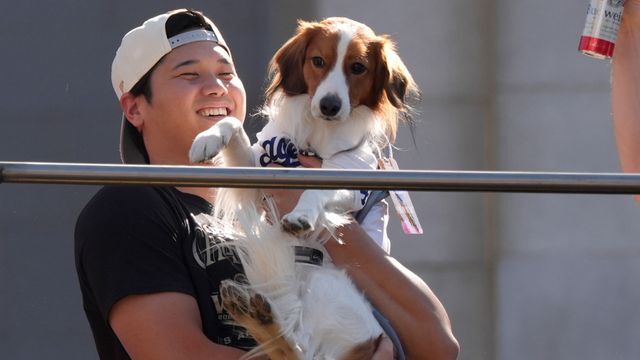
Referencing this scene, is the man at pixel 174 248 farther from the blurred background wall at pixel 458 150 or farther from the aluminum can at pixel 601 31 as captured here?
the blurred background wall at pixel 458 150

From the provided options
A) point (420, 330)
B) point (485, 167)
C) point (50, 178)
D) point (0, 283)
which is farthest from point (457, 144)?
point (50, 178)

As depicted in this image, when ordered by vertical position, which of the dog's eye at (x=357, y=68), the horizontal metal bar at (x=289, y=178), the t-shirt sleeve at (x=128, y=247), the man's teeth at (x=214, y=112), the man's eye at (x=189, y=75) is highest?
the horizontal metal bar at (x=289, y=178)

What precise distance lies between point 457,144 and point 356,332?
2.22m

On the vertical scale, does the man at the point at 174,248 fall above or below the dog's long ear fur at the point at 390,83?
below

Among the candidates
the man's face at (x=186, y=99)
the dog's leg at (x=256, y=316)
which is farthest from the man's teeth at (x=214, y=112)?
the dog's leg at (x=256, y=316)

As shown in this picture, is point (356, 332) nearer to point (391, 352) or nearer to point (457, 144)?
point (391, 352)

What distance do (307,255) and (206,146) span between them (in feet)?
1.13

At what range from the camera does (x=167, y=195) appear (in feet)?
9.40

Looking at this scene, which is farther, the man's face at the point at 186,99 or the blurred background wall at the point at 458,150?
the blurred background wall at the point at 458,150

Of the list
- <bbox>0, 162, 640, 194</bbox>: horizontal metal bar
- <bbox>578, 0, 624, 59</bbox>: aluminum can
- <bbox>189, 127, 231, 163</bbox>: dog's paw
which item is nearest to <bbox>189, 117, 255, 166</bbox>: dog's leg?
<bbox>189, 127, 231, 163</bbox>: dog's paw

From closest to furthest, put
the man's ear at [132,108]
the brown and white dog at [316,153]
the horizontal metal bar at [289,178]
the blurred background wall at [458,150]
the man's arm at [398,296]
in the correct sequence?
the horizontal metal bar at [289,178]
the brown and white dog at [316,153]
the man's arm at [398,296]
the man's ear at [132,108]
the blurred background wall at [458,150]

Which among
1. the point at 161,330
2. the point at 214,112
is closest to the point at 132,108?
the point at 214,112

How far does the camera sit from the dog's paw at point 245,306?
2.64 meters

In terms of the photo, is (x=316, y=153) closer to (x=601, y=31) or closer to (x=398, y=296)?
(x=398, y=296)
